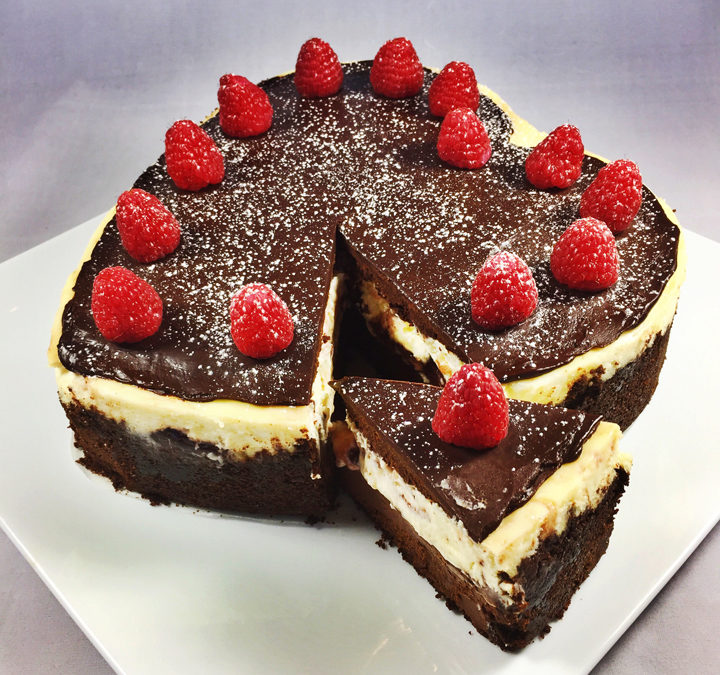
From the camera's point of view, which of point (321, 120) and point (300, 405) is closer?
point (300, 405)

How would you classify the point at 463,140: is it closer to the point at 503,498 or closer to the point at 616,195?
the point at 616,195

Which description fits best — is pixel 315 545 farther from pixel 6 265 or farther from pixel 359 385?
pixel 6 265

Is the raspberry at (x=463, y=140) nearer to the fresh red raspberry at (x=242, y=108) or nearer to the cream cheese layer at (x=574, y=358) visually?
the cream cheese layer at (x=574, y=358)

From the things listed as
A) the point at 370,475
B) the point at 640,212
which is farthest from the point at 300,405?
the point at 640,212

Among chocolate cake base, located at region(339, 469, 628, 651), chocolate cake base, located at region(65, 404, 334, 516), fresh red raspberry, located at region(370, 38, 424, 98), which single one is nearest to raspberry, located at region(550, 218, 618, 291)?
chocolate cake base, located at region(339, 469, 628, 651)

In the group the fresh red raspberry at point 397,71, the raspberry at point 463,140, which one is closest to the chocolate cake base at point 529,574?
the raspberry at point 463,140

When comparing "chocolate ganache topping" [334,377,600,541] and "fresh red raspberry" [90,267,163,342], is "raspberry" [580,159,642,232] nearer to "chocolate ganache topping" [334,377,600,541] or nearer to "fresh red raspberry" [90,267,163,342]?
"chocolate ganache topping" [334,377,600,541]
